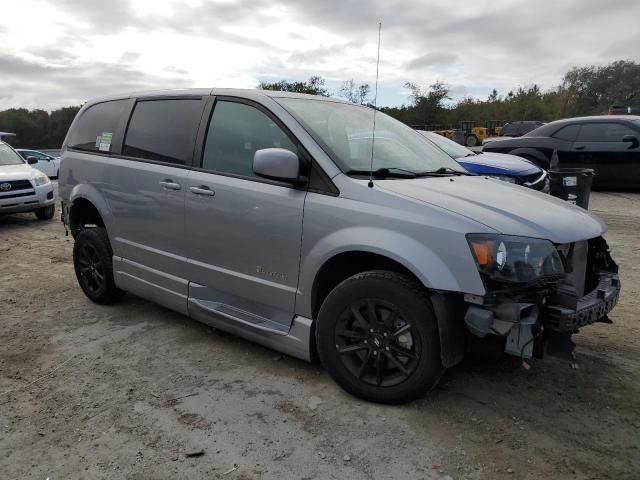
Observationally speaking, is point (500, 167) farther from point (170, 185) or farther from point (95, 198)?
point (95, 198)

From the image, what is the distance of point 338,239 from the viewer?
9.69 feet

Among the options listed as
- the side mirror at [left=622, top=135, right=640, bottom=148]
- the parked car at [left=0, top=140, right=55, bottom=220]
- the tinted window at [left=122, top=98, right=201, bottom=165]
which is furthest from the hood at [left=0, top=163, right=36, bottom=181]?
the side mirror at [left=622, top=135, right=640, bottom=148]

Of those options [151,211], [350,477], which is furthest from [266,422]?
[151,211]

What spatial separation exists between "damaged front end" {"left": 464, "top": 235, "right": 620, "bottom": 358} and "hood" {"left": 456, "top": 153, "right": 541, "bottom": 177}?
14.8 feet

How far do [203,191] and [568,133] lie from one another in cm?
919

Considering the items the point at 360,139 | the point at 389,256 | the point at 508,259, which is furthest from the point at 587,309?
the point at 360,139

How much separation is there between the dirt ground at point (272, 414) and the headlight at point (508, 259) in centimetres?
83

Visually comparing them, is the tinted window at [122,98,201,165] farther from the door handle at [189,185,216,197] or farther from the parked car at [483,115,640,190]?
the parked car at [483,115,640,190]

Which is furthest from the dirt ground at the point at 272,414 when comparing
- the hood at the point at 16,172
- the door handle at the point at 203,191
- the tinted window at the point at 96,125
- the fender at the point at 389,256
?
the hood at the point at 16,172

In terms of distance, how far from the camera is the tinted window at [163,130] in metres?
3.88

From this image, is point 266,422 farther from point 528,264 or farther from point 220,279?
point 528,264

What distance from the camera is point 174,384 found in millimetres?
3283

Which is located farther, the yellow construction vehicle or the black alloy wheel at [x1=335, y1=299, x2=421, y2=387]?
the yellow construction vehicle

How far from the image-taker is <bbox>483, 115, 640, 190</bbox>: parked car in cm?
1002
